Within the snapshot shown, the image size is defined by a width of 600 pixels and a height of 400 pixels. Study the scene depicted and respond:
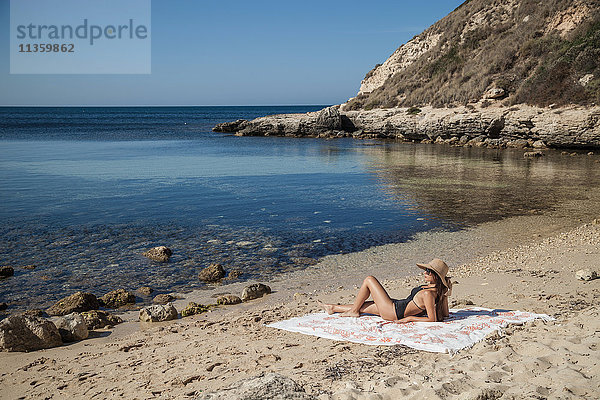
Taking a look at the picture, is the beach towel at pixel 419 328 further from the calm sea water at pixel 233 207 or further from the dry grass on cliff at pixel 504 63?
the dry grass on cliff at pixel 504 63

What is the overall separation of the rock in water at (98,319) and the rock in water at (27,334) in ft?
2.23

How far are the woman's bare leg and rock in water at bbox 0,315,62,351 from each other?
12.3 feet

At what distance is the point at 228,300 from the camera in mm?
8758

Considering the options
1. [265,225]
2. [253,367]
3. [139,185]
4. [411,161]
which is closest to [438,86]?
[411,161]

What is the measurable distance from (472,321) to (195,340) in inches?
141

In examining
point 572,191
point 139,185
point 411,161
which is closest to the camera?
point 572,191

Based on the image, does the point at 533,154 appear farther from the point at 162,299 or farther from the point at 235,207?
the point at 162,299

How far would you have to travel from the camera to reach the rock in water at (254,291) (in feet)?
29.0

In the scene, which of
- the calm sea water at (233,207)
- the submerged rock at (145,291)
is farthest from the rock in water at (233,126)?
the submerged rock at (145,291)

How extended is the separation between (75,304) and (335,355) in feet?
16.0

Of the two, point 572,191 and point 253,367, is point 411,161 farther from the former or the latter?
point 253,367

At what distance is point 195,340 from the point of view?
21.9ft

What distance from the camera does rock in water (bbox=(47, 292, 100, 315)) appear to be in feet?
27.0

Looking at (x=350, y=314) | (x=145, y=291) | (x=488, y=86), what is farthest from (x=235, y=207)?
(x=488, y=86)
